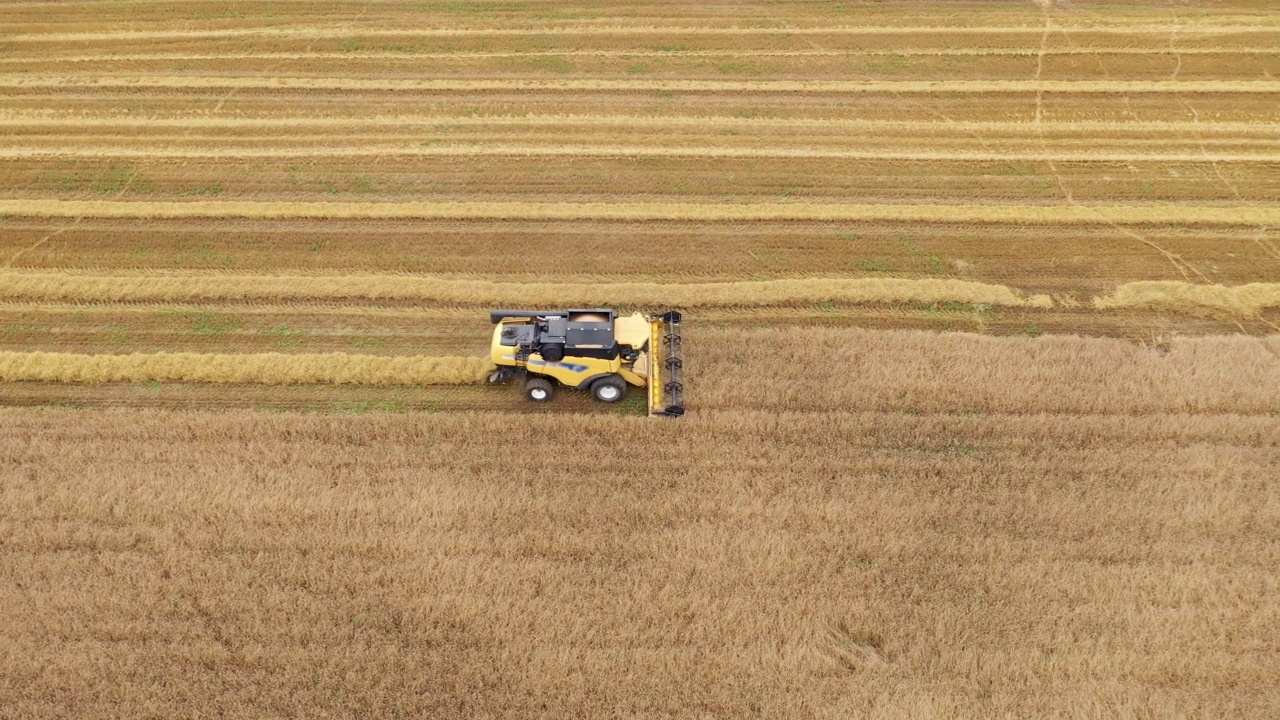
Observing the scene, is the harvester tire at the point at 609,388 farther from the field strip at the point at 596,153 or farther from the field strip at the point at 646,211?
the field strip at the point at 596,153

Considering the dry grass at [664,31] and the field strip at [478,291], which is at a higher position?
the dry grass at [664,31]

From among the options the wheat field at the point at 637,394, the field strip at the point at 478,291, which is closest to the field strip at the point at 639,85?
the wheat field at the point at 637,394

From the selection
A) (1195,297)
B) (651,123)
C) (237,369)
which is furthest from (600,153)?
(1195,297)

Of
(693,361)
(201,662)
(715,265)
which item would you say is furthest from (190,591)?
(715,265)

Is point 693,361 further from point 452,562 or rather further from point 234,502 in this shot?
point 234,502

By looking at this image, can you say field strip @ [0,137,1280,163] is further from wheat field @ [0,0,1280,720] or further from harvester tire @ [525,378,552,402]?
harvester tire @ [525,378,552,402]

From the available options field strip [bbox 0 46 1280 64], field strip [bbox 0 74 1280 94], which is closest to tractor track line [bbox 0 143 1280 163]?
field strip [bbox 0 74 1280 94]

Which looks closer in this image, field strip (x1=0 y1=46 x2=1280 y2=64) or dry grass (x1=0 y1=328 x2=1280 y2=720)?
dry grass (x1=0 y1=328 x2=1280 y2=720)
